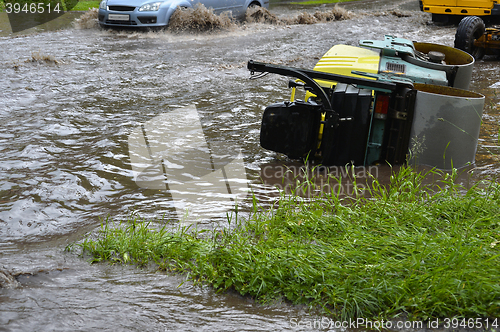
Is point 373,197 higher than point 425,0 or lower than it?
lower

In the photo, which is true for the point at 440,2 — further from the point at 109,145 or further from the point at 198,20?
the point at 109,145

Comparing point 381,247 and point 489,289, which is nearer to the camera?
point 489,289

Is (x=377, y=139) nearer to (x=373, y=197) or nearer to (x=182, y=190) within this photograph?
(x=373, y=197)

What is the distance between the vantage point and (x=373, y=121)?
189 inches

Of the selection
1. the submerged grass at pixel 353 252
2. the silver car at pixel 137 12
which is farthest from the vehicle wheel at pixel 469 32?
the submerged grass at pixel 353 252

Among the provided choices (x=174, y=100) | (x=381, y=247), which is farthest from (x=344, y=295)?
(x=174, y=100)

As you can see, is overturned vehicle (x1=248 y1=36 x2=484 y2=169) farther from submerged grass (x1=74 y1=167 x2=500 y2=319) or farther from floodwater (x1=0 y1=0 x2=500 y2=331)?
submerged grass (x1=74 y1=167 x2=500 y2=319)

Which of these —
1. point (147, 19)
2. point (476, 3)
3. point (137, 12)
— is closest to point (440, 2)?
point (476, 3)

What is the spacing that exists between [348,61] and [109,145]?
3063mm

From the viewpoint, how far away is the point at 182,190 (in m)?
4.50

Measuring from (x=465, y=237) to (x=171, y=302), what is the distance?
6.81ft

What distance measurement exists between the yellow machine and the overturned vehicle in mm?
9543

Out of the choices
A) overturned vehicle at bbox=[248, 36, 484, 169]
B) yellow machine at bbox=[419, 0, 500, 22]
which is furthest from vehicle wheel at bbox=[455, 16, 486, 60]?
overturned vehicle at bbox=[248, 36, 484, 169]

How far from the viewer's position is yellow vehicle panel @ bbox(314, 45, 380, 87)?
5.23m
